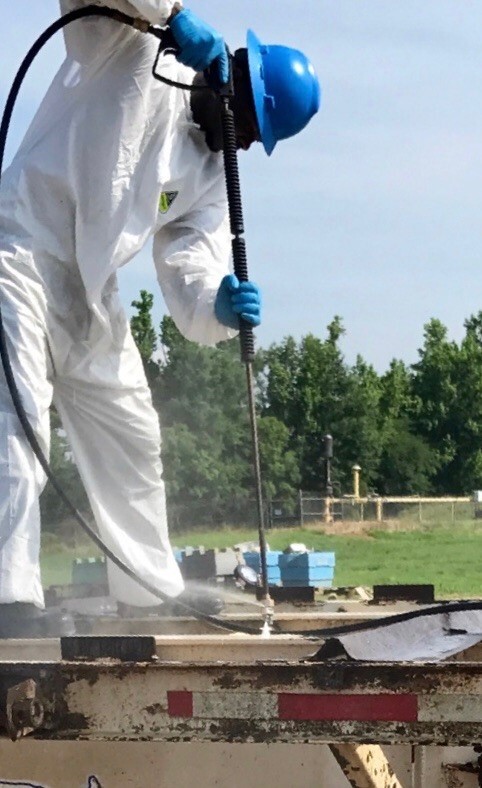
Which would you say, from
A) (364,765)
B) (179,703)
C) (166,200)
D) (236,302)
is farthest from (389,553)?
(179,703)

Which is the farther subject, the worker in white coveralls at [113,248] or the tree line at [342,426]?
the tree line at [342,426]

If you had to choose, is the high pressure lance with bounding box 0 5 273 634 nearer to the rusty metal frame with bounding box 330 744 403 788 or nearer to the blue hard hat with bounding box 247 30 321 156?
the blue hard hat with bounding box 247 30 321 156

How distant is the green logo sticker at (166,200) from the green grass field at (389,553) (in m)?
6.09

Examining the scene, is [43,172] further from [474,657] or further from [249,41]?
[474,657]

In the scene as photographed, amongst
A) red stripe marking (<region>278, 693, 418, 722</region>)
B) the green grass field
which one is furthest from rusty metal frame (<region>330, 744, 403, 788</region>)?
the green grass field

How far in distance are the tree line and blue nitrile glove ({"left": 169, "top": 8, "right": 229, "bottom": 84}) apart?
3336 cm

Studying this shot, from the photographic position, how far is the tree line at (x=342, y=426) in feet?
126

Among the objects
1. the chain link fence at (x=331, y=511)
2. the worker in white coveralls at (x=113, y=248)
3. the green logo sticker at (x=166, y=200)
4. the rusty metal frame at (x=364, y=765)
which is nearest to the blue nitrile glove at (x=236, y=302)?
the worker in white coveralls at (x=113, y=248)

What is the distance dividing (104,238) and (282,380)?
170ft

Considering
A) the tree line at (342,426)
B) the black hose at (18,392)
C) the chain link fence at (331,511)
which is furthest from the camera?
the tree line at (342,426)

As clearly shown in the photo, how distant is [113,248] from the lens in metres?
3.92

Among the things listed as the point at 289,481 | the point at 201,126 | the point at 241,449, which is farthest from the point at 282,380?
the point at 201,126

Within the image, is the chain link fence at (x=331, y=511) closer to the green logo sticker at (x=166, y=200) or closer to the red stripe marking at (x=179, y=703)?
the green logo sticker at (x=166, y=200)

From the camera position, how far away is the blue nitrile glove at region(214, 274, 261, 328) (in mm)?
4000
